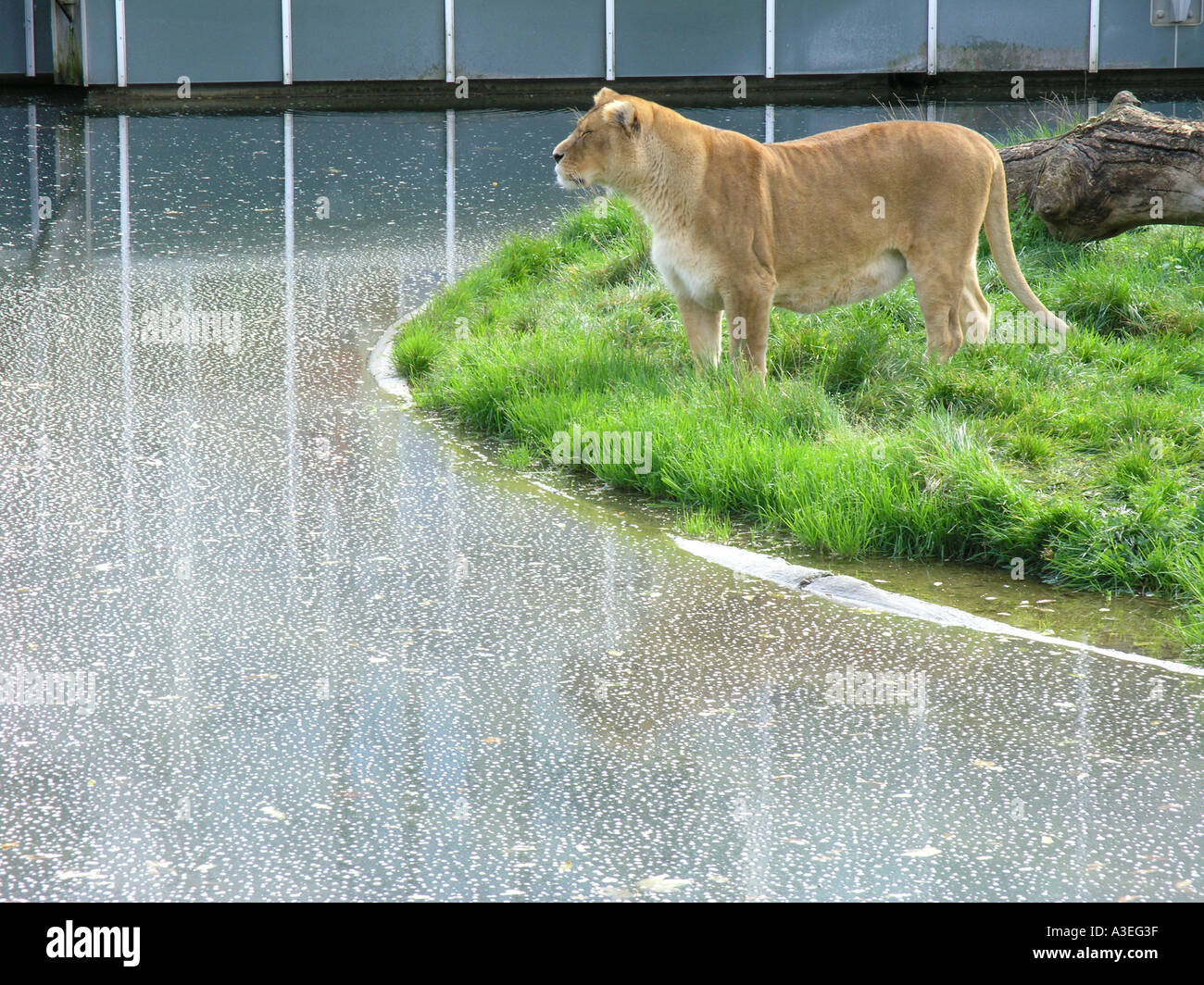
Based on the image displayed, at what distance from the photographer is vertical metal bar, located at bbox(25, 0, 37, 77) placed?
803 inches

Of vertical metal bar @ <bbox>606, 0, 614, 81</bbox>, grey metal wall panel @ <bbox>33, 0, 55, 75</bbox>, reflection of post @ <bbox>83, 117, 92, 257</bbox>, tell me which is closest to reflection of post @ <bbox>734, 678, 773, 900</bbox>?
reflection of post @ <bbox>83, 117, 92, 257</bbox>

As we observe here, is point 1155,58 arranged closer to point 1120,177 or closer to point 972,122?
point 972,122

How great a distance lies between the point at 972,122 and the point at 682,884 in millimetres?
14807

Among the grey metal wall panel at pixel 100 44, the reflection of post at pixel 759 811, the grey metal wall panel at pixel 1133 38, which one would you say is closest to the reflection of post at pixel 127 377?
the reflection of post at pixel 759 811

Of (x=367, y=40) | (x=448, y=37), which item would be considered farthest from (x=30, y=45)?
(x=448, y=37)

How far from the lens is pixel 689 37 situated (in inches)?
775

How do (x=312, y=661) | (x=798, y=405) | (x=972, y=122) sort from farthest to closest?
1. (x=972, y=122)
2. (x=798, y=405)
3. (x=312, y=661)

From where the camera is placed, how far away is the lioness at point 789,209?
22.4ft

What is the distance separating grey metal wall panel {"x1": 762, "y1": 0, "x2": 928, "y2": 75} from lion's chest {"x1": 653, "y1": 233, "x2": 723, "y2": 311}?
14.0 m

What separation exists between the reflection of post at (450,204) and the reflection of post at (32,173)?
3.15 m

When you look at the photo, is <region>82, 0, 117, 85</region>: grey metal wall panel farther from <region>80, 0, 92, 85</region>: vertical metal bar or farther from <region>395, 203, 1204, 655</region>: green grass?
<region>395, 203, 1204, 655</region>: green grass

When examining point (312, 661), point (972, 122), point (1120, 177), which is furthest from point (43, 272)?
point (972, 122)

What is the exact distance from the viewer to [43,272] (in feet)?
32.0

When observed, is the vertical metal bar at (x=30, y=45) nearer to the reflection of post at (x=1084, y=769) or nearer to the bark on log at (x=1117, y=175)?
the bark on log at (x=1117, y=175)
